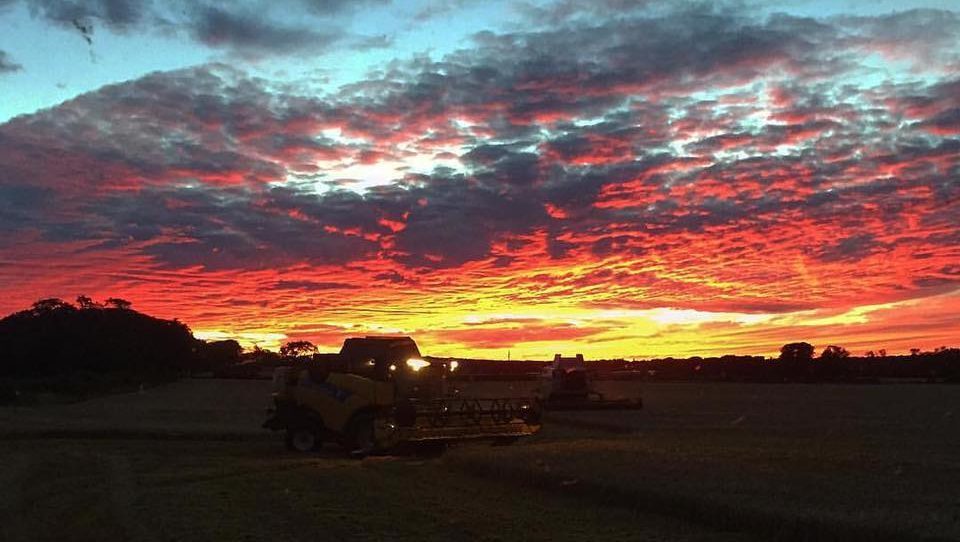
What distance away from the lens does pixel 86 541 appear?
12.5m

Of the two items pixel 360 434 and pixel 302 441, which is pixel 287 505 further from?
pixel 302 441

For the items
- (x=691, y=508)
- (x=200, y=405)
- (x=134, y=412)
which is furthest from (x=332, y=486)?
(x=200, y=405)

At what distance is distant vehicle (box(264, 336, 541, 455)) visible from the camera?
984 inches

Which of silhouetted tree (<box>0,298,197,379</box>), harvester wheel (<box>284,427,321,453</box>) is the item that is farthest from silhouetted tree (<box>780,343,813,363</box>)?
harvester wheel (<box>284,427,321,453</box>)

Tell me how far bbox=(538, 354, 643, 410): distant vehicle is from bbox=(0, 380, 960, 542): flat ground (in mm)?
15077

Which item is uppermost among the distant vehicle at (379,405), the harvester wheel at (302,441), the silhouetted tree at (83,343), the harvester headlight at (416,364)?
the silhouetted tree at (83,343)

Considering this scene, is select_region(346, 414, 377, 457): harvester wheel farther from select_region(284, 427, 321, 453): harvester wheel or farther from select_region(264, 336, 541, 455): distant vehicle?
select_region(284, 427, 321, 453): harvester wheel

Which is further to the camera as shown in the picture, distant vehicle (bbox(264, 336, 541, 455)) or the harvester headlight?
the harvester headlight

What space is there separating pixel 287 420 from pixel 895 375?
132724mm

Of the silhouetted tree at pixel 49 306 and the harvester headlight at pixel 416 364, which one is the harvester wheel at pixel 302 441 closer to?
the harvester headlight at pixel 416 364

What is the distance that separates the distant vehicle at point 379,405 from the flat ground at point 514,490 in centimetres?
80

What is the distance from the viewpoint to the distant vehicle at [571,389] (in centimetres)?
4547

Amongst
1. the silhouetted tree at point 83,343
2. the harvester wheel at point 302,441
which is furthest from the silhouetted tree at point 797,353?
the harvester wheel at point 302,441

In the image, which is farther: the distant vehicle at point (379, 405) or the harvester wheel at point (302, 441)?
the harvester wheel at point (302, 441)
